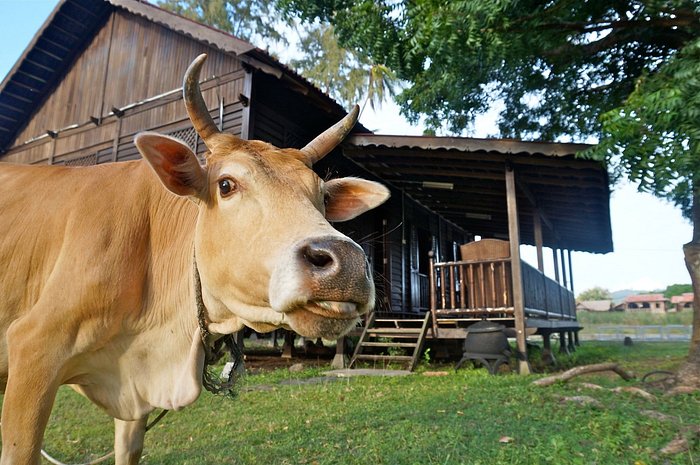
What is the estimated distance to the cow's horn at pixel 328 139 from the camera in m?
2.70

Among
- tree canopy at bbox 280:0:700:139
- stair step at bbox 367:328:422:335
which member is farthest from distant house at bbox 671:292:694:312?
stair step at bbox 367:328:422:335

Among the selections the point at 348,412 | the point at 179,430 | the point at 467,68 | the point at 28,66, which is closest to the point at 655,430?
the point at 348,412

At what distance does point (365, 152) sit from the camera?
31.8ft

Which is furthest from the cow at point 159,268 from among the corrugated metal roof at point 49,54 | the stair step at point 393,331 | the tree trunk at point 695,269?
the corrugated metal roof at point 49,54

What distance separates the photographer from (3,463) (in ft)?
6.93

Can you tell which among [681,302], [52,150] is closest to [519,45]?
[52,150]

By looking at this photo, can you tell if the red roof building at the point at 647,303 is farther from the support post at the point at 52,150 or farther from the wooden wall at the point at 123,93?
the support post at the point at 52,150

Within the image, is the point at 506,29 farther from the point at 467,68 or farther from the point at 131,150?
the point at 131,150

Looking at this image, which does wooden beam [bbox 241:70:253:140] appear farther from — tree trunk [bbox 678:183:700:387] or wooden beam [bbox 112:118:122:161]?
tree trunk [bbox 678:183:700:387]

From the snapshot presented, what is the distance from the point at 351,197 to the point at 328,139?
0.35 m

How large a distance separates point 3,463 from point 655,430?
4.44 meters

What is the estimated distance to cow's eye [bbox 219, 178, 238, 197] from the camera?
224cm

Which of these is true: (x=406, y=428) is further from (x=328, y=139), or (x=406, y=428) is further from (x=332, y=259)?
(x=332, y=259)

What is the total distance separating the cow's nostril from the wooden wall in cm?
825
